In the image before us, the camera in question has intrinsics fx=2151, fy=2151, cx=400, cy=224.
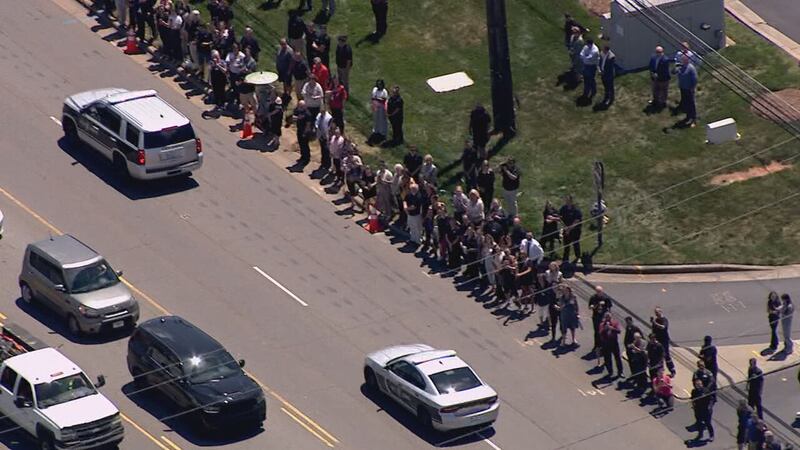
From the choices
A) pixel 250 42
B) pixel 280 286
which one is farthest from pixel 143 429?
pixel 250 42

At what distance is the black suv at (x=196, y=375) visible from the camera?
44.8m

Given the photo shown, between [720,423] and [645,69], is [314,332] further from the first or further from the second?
[645,69]

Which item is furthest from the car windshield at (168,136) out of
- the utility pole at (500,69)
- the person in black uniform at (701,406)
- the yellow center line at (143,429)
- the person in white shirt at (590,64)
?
the person in black uniform at (701,406)

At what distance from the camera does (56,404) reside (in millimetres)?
44062

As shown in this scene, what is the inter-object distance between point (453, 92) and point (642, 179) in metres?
6.87

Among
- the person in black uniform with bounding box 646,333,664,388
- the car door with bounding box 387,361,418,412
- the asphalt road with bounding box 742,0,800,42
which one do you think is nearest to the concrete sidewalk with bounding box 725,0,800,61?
the asphalt road with bounding box 742,0,800,42

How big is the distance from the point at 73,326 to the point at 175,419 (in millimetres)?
4177

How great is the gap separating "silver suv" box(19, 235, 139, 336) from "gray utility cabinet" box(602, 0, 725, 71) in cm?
1797

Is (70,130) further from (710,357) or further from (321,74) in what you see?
(710,357)

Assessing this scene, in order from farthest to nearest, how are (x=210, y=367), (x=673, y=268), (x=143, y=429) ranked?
(x=673, y=268) → (x=210, y=367) → (x=143, y=429)

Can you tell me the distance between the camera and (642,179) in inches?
2231

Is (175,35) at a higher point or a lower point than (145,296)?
higher

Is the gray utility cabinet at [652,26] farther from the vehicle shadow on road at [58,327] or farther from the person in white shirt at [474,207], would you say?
the vehicle shadow on road at [58,327]

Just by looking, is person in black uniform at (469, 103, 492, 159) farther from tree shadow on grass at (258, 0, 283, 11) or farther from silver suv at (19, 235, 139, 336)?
silver suv at (19, 235, 139, 336)
